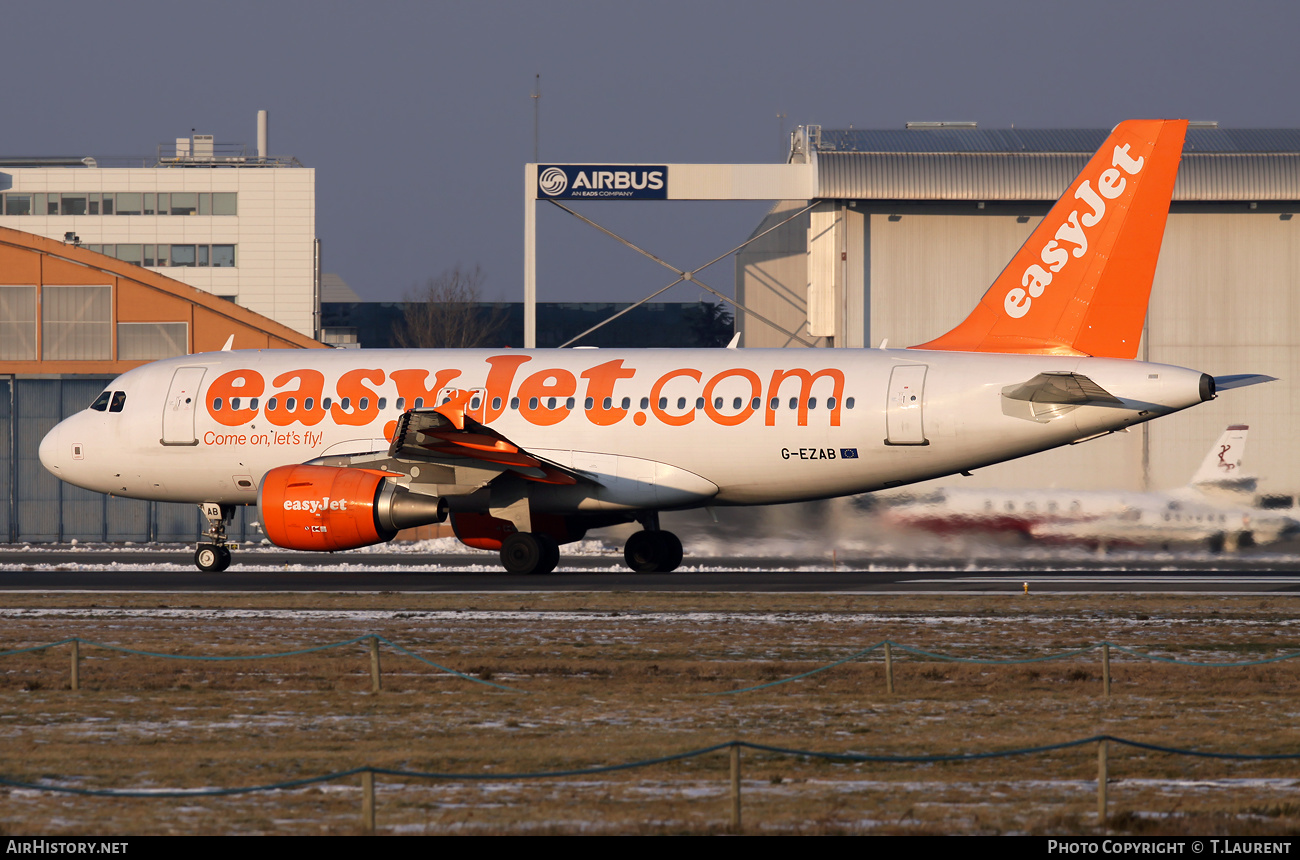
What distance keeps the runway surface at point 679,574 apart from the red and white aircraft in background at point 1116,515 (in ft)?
1.80

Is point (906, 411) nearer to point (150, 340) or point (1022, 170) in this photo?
point (1022, 170)

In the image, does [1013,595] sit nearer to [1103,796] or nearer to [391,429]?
[391,429]

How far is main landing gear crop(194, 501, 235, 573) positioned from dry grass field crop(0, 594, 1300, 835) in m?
7.80

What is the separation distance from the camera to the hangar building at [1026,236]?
4306 cm

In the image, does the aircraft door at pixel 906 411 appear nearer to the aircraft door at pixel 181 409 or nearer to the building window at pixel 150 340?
the aircraft door at pixel 181 409

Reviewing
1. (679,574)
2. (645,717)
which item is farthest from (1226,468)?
(645,717)

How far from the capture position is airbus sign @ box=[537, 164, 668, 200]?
44.8 m

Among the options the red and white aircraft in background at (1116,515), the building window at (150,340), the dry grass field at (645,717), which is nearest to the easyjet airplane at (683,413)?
the dry grass field at (645,717)

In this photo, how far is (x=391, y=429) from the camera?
29469mm

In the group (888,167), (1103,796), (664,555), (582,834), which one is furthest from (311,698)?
(888,167)

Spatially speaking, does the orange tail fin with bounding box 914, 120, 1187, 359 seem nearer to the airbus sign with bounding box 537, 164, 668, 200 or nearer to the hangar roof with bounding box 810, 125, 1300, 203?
the hangar roof with bounding box 810, 125, 1300, 203

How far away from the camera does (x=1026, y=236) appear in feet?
143

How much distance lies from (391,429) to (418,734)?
17.2 metres

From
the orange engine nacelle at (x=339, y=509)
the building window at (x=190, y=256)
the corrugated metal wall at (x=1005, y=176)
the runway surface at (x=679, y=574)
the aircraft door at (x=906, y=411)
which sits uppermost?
the building window at (x=190, y=256)
